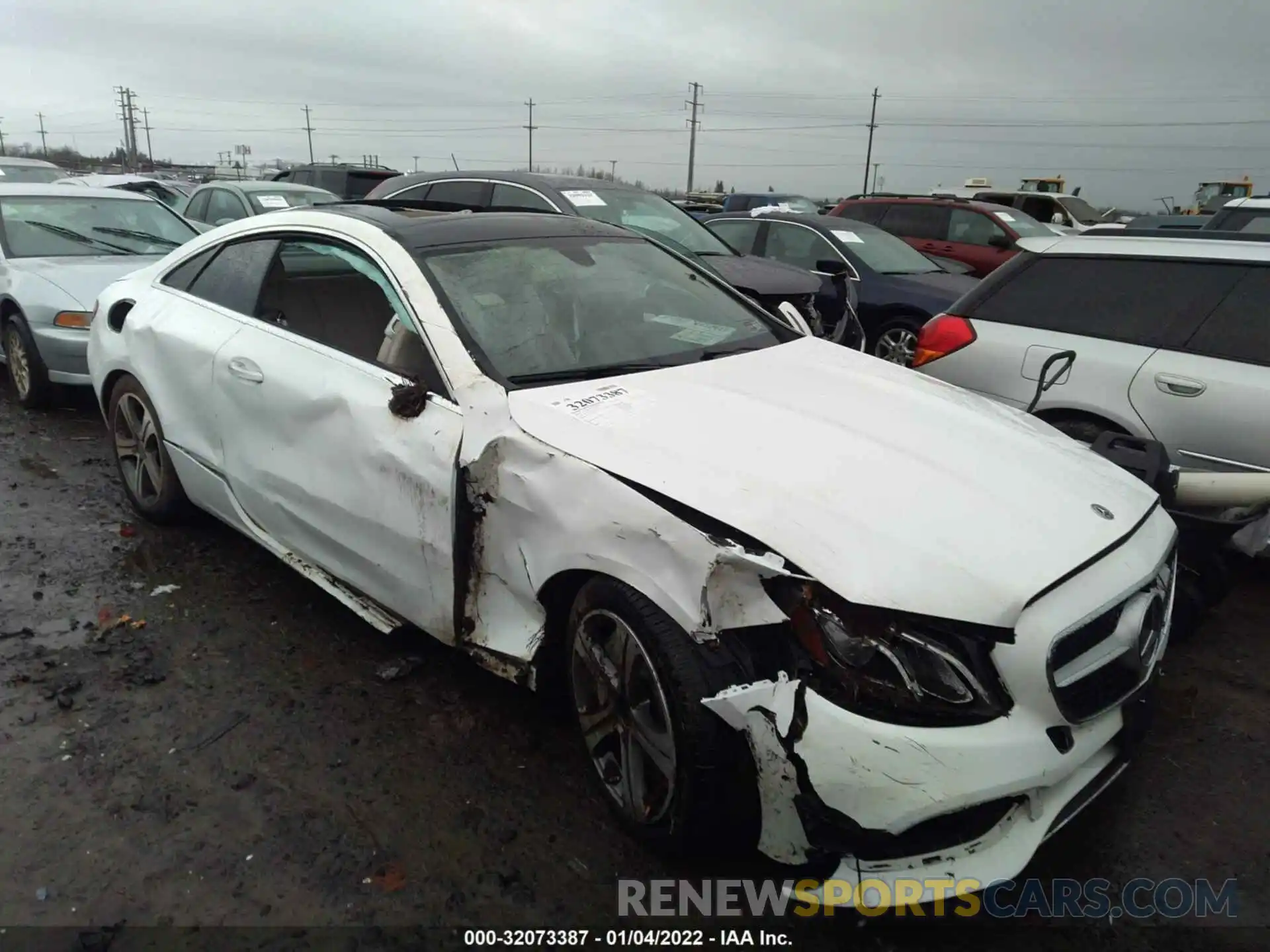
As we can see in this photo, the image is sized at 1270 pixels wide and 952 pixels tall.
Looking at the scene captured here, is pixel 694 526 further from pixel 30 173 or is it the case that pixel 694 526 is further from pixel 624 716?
pixel 30 173

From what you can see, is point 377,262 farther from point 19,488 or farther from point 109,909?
point 19,488

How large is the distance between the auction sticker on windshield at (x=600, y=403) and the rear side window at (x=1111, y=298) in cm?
283

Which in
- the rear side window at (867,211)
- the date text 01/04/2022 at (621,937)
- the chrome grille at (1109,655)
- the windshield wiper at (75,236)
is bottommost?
the date text 01/04/2022 at (621,937)

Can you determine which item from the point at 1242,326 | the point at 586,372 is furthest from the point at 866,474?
the point at 1242,326

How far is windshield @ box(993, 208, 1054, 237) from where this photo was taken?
11781 millimetres

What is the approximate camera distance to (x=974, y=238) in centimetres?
1177

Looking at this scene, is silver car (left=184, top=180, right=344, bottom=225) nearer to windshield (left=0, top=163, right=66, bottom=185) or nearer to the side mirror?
the side mirror

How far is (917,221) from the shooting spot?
480 inches

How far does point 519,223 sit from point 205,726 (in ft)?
7.11

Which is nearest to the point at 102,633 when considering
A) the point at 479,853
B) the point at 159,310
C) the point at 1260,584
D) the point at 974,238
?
the point at 159,310

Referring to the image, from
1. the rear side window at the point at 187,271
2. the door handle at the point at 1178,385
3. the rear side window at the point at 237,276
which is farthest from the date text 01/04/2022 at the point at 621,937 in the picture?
the rear side window at the point at 187,271

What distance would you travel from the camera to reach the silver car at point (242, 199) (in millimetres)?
10523

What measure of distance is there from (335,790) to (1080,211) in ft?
65.2

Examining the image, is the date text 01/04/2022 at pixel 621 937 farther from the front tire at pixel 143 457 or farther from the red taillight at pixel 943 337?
the red taillight at pixel 943 337
